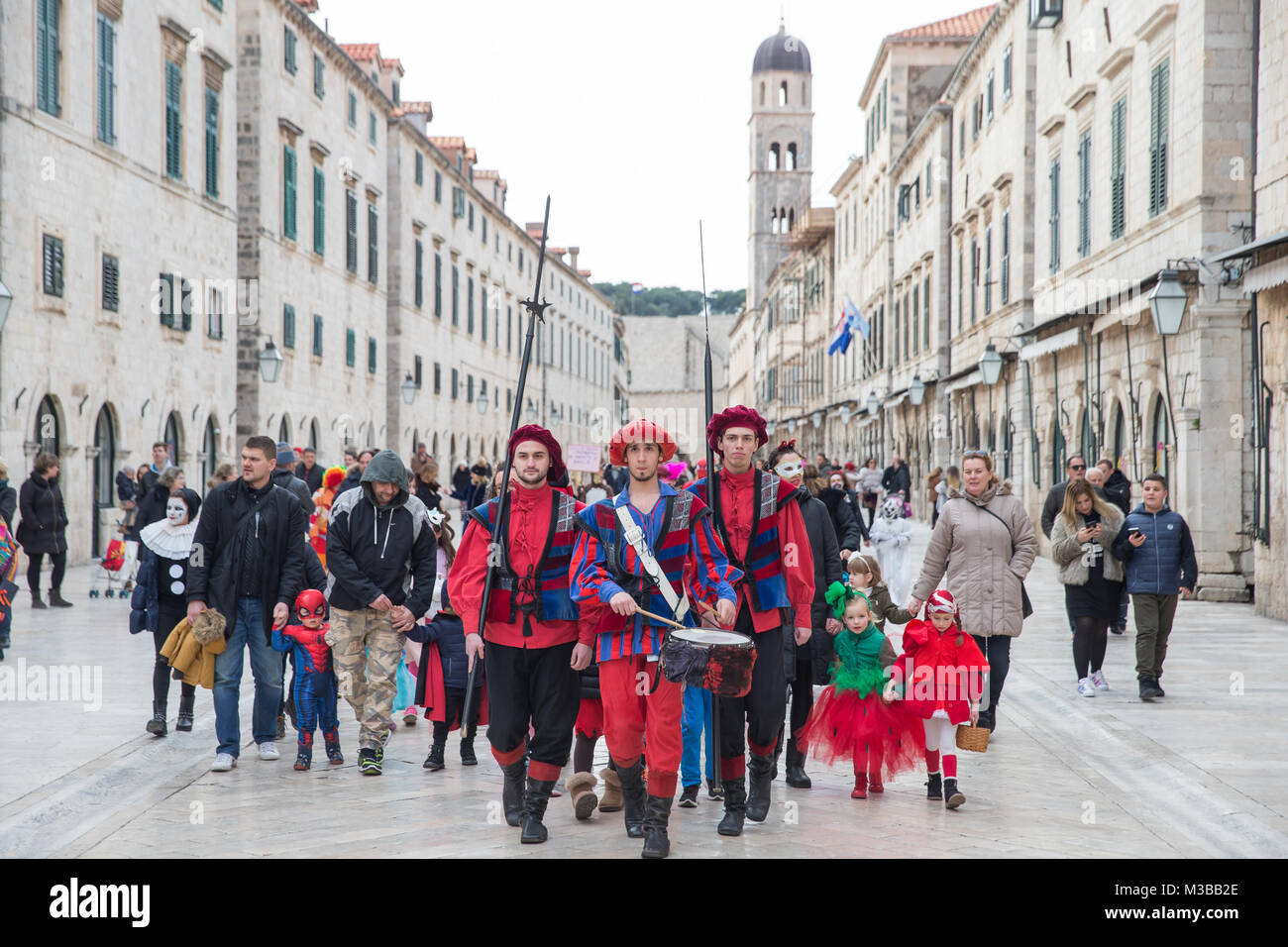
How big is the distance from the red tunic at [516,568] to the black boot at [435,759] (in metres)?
1.78

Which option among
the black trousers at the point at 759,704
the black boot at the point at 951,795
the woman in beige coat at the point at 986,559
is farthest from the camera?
the woman in beige coat at the point at 986,559

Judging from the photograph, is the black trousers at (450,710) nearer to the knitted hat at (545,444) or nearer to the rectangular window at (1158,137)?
the knitted hat at (545,444)

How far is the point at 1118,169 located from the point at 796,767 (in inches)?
620

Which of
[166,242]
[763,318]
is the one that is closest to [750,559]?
[166,242]

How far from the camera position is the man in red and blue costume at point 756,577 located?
244 inches

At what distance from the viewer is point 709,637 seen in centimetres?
568

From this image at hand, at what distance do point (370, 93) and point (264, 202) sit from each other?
9.47 m

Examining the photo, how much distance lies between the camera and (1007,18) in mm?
27891

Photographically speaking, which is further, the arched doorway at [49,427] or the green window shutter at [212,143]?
the green window shutter at [212,143]

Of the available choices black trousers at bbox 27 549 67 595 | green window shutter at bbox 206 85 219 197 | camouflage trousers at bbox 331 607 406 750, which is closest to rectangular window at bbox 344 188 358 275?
green window shutter at bbox 206 85 219 197

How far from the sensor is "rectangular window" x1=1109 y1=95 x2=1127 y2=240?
20.2 metres

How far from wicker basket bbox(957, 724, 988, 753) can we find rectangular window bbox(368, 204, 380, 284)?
109 ft

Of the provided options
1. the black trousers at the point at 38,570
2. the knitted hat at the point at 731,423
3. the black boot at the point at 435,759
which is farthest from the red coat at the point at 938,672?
the black trousers at the point at 38,570
